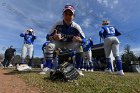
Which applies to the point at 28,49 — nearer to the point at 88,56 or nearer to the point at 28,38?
the point at 28,38

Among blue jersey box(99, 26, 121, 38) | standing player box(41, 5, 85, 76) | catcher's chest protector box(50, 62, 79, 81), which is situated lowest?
catcher's chest protector box(50, 62, 79, 81)

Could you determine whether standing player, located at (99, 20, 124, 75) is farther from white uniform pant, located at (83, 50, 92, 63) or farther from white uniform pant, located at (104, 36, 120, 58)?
white uniform pant, located at (83, 50, 92, 63)


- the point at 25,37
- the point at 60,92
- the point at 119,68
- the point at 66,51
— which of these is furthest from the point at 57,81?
the point at 25,37

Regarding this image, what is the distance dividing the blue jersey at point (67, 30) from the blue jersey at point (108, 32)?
3.31 m

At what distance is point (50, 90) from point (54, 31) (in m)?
3.10

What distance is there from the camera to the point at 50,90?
5195mm

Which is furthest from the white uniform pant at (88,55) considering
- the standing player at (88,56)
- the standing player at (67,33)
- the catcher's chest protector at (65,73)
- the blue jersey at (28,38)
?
the catcher's chest protector at (65,73)

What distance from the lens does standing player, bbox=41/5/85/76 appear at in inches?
304

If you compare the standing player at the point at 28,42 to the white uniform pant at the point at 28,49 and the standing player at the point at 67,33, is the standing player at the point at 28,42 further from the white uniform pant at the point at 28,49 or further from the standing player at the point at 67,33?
the standing player at the point at 67,33

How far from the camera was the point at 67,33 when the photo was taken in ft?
26.0

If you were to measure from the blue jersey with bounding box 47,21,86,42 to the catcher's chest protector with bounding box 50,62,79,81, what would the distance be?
5.29 feet

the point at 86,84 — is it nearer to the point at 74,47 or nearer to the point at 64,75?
the point at 64,75

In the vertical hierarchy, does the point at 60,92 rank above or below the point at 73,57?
below

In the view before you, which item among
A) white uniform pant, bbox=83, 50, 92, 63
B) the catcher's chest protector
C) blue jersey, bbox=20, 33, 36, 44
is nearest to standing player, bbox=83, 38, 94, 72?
white uniform pant, bbox=83, 50, 92, 63
